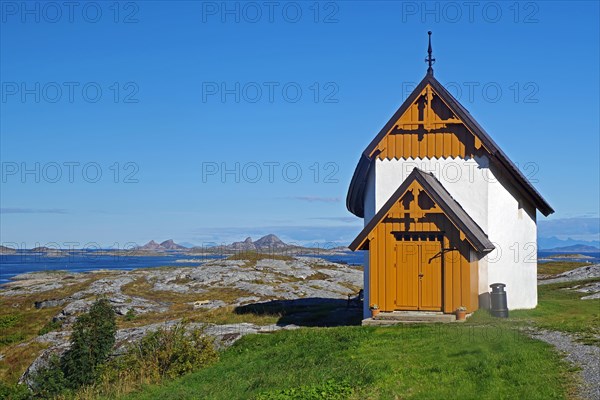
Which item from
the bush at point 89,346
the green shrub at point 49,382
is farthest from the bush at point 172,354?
the green shrub at point 49,382

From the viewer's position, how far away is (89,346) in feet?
74.5

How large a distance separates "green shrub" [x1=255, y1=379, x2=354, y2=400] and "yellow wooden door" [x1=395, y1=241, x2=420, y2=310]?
403 inches

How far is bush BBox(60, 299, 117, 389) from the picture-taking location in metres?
22.1

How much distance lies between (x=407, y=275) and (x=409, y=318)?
163 cm

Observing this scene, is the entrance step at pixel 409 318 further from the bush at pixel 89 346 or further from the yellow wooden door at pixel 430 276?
the bush at pixel 89 346

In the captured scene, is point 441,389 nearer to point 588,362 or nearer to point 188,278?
point 588,362

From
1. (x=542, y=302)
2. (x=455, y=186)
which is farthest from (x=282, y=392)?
(x=542, y=302)

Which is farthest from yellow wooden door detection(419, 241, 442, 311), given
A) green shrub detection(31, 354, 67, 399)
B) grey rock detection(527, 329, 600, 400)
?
green shrub detection(31, 354, 67, 399)

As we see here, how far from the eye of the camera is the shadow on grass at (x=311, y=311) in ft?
90.8

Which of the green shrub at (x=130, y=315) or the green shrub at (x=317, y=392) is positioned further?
the green shrub at (x=130, y=315)

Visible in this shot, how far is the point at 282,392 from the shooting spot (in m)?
13.0

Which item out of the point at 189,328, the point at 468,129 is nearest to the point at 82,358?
the point at 189,328

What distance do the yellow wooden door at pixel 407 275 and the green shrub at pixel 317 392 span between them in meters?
10.2

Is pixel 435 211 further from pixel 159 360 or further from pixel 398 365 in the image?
pixel 159 360
